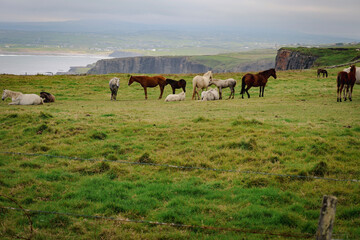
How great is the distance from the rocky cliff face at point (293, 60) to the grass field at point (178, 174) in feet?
350

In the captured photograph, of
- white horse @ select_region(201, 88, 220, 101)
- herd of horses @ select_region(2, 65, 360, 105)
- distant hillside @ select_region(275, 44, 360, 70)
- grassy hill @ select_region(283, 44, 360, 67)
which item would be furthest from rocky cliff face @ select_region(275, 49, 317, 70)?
white horse @ select_region(201, 88, 220, 101)

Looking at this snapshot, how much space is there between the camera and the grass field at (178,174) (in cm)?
668

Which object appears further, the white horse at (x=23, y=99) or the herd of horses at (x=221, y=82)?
the herd of horses at (x=221, y=82)

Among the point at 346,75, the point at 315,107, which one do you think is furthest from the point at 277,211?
the point at 346,75

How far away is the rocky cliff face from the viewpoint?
11433cm

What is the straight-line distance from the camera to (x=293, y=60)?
128500mm

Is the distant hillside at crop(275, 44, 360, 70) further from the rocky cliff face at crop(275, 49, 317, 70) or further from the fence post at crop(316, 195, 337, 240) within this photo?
the fence post at crop(316, 195, 337, 240)

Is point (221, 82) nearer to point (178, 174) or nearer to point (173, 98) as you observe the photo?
point (173, 98)

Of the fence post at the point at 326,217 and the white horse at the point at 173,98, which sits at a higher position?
the white horse at the point at 173,98

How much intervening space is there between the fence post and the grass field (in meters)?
2.10

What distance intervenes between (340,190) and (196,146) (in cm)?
525

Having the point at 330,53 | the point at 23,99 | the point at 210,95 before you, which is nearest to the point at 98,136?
the point at 23,99

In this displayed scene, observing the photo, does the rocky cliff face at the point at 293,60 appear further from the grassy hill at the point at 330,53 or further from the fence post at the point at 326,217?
the fence post at the point at 326,217

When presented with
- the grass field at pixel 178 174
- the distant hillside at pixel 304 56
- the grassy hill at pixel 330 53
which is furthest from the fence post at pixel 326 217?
the distant hillside at pixel 304 56
